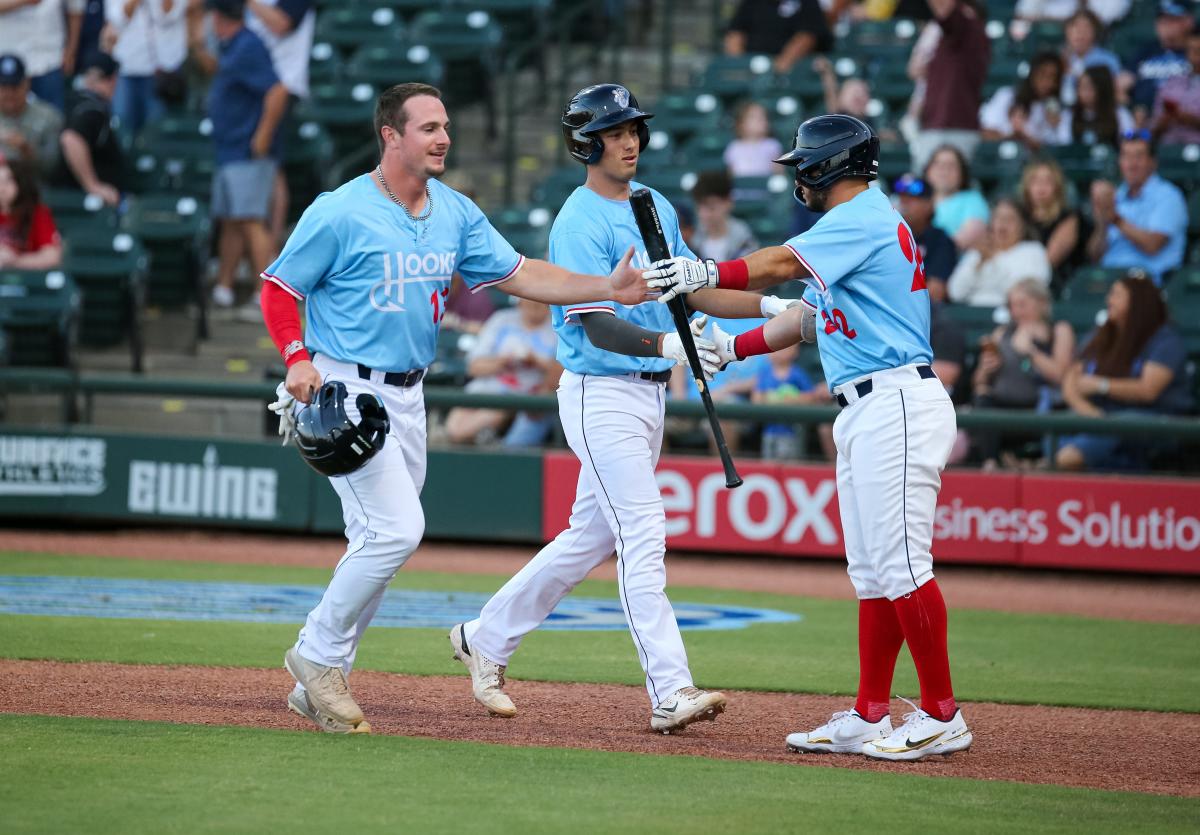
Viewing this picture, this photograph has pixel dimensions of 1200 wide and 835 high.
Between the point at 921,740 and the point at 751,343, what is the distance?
1460 mm

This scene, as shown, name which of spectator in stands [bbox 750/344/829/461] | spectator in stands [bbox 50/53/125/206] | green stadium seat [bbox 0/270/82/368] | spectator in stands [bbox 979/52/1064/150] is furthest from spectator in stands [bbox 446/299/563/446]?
spectator in stands [bbox 50/53/125/206]

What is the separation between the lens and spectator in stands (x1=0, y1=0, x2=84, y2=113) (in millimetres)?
14602

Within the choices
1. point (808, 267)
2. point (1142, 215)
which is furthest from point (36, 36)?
point (808, 267)

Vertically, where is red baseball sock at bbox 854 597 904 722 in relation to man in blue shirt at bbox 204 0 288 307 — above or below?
below

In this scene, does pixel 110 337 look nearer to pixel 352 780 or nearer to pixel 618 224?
pixel 618 224

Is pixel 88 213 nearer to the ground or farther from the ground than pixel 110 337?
farther from the ground

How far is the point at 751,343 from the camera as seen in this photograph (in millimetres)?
6000

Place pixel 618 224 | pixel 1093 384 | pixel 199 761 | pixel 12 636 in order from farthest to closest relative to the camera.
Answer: pixel 1093 384, pixel 12 636, pixel 618 224, pixel 199 761

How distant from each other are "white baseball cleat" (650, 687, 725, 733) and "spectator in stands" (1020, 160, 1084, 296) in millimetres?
6927

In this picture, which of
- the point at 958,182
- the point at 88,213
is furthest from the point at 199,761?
the point at 88,213

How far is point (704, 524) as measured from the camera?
11.2m

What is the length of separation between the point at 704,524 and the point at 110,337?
522 centimetres

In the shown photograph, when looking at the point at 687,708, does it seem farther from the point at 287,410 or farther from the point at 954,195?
the point at 954,195

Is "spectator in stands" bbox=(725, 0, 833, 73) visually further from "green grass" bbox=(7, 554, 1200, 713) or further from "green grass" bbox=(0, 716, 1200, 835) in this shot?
"green grass" bbox=(0, 716, 1200, 835)
